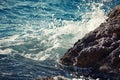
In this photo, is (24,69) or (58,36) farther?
(58,36)

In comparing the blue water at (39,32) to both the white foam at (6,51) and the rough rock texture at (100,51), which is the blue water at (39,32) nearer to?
the white foam at (6,51)

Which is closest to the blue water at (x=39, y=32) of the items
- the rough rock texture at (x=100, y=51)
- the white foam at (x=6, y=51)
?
the white foam at (x=6, y=51)

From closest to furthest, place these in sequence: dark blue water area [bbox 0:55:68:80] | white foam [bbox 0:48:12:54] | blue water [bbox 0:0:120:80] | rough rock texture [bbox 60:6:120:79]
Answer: dark blue water area [bbox 0:55:68:80], rough rock texture [bbox 60:6:120:79], blue water [bbox 0:0:120:80], white foam [bbox 0:48:12:54]

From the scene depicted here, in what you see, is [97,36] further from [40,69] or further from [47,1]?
[47,1]

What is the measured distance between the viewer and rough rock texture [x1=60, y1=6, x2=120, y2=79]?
284 inches

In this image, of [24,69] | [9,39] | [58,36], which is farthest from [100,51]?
[9,39]

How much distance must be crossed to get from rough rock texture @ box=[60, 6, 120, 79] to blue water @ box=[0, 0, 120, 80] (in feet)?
1.58

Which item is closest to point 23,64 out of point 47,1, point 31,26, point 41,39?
point 41,39

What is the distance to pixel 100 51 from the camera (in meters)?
7.37

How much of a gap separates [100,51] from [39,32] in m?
4.61

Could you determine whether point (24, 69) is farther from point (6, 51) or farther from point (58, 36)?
point (58, 36)

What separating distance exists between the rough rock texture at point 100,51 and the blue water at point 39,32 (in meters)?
0.48

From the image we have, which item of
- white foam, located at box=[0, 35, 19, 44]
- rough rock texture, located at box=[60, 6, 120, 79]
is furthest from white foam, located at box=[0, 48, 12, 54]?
rough rock texture, located at box=[60, 6, 120, 79]

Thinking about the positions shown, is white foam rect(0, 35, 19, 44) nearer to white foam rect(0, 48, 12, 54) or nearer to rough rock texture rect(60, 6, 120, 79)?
white foam rect(0, 48, 12, 54)
